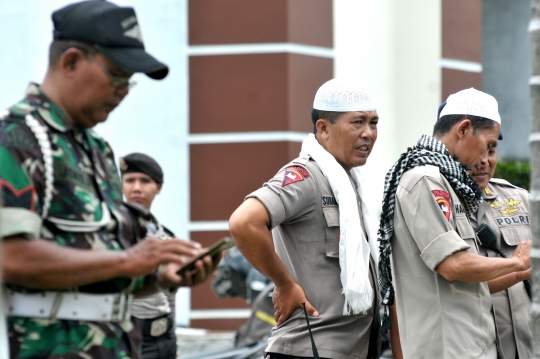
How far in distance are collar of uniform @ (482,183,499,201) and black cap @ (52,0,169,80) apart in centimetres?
205

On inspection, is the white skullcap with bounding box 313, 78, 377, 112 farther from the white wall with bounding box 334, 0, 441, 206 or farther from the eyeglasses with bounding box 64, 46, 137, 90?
the white wall with bounding box 334, 0, 441, 206

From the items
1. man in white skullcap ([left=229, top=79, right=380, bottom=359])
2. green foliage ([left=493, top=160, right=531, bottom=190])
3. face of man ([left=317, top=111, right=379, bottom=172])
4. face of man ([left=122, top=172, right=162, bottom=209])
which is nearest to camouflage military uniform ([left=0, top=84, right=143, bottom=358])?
man in white skullcap ([left=229, top=79, right=380, bottom=359])

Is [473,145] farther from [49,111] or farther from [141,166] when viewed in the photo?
[141,166]

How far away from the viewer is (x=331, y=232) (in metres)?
4.14

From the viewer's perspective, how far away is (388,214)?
399 cm

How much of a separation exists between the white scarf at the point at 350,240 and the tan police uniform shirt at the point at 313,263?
0.05 meters

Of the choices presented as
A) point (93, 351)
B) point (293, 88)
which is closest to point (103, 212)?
point (93, 351)

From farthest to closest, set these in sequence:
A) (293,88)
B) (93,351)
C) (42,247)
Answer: (293,88), (93,351), (42,247)

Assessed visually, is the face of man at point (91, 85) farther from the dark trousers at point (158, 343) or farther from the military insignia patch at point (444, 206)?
the dark trousers at point (158, 343)

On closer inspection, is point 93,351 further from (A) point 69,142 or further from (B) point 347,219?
(B) point 347,219

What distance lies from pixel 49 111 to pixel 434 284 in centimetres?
183

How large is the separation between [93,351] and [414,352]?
5.44 ft

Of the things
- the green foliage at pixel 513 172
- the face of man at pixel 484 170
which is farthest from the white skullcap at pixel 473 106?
the green foliage at pixel 513 172

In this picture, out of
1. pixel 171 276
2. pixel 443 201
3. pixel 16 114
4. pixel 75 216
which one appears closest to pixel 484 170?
pixel 443 201
